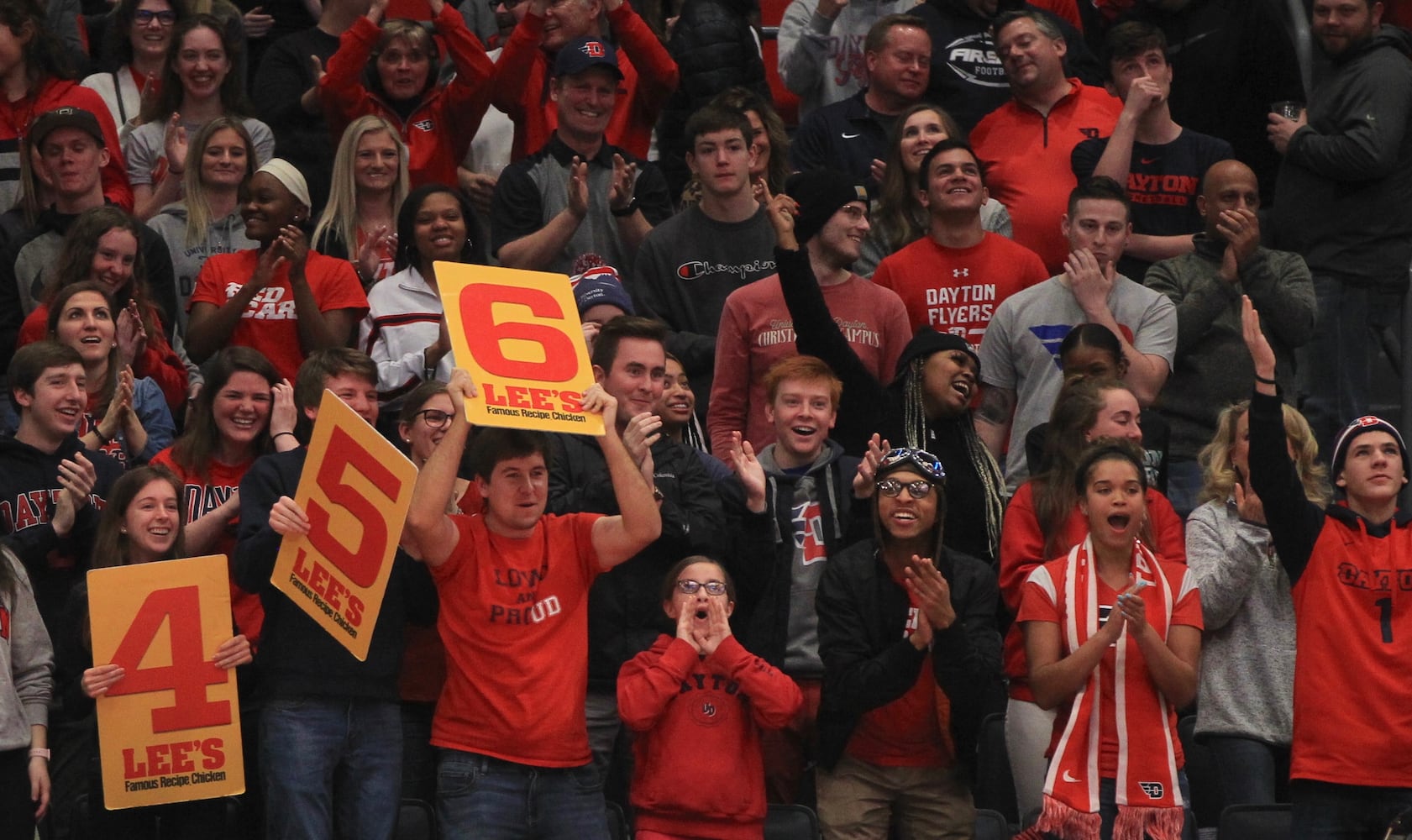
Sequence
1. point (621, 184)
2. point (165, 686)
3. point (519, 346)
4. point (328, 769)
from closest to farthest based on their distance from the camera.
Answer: point (519, 346), point (328, 769), point (165, 686), point (621, 184)

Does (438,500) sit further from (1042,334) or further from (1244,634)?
(1042,334)

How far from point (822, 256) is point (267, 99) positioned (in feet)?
11.8

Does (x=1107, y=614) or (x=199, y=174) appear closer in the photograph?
(x=1107, y=614)

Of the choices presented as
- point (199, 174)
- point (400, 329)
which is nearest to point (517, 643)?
point (400, 329)

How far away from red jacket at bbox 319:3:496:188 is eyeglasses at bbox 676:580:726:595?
12.9 feet

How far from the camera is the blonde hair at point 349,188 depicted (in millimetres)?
9102

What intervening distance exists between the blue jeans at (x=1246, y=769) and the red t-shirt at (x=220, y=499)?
322 centimetres

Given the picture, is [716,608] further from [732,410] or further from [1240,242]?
[1240,242]

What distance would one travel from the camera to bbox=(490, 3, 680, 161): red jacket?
991 cm

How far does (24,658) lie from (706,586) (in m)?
2.19

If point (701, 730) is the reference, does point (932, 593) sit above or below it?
above

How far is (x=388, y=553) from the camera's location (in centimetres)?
618

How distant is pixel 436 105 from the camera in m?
10.1

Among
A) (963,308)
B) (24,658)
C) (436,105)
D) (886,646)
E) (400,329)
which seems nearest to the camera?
(24,658)
